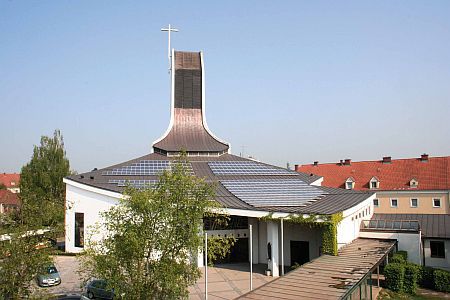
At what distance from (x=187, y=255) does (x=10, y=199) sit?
6091cm

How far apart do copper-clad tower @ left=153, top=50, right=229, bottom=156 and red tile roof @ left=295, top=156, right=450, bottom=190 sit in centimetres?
1921

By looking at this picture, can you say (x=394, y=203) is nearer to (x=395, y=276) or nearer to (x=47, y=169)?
(x=395, y=276)

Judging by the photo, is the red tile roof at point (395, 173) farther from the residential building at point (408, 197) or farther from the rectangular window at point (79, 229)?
the rectangular window at point (79, 229)

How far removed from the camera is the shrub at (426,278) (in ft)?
74.7

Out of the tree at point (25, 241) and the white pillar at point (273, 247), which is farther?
the white pillar at point (273, 247)

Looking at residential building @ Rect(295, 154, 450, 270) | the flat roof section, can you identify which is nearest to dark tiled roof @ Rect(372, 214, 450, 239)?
residential building @ Rect(295, 154, 450, 270)

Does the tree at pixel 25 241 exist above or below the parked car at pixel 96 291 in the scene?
above

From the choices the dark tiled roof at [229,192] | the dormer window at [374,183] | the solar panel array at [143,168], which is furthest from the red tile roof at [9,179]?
the dormer window at [374,183]

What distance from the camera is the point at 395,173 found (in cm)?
4844

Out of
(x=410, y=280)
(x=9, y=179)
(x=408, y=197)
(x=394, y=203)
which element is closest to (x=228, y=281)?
(x=410, y=280)

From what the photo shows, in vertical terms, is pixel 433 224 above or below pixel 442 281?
above

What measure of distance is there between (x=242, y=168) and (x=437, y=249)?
55.4 ft

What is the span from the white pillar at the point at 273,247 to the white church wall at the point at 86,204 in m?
11.5

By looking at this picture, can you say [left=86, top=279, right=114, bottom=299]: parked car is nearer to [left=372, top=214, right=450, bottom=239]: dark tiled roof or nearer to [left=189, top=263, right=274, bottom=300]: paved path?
[left=189, top=263, right=274, bottom=300]: paved path
